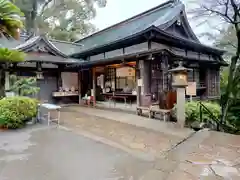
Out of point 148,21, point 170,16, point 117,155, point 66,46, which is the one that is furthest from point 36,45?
point 117,155

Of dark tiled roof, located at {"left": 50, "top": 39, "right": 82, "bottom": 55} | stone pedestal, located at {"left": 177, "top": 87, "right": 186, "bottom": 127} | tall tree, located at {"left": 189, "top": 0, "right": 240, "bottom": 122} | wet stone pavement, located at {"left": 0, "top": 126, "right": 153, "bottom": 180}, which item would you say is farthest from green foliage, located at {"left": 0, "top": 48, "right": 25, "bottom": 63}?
dark tiled roof, located at {"left": 50, "top": 39, "right": 82, "bottom": 55}

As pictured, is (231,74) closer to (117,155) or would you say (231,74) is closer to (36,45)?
(117,155)

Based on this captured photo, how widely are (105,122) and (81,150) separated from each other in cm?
278

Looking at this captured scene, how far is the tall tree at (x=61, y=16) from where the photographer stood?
2194cm

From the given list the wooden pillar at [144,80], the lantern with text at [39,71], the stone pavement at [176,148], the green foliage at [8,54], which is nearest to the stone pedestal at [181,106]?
the stone pavement at [176,148]

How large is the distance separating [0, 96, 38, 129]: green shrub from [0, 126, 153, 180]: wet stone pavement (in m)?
0.90

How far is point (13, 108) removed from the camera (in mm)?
6062

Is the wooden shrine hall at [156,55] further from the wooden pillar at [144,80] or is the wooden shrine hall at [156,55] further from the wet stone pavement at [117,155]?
the wet stone pavement at [117,155]

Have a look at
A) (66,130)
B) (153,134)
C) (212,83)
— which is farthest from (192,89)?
(212,83)

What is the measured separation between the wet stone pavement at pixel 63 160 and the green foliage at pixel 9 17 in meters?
2.92

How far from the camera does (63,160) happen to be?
141 inches

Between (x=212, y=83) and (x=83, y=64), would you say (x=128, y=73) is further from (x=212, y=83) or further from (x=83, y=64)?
(x=212, y=83)

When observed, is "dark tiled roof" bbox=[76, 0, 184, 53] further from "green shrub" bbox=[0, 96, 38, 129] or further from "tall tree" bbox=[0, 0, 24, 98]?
"green shrub" bbox=[0, 96, 38, 129]

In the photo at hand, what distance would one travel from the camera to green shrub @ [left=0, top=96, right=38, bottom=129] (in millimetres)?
5898
